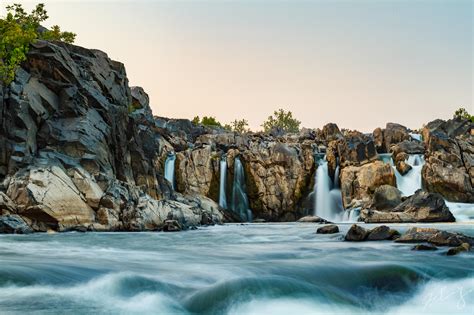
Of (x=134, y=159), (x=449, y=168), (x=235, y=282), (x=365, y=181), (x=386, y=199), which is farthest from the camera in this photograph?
(x=365, y=181)

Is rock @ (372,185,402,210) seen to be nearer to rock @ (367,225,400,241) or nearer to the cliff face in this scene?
the cliff face

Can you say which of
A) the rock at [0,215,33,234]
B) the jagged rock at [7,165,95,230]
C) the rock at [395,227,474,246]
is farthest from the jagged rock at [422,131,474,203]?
the rock at [0,215,33,234]

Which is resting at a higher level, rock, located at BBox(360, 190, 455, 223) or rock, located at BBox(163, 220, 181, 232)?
rock, located at BBox(360, 190, 455, 223)

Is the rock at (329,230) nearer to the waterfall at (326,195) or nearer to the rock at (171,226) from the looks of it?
the rock at (171,226)

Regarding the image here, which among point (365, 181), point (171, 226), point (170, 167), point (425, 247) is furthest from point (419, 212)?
point (170, 167)

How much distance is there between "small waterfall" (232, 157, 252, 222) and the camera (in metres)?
41.2

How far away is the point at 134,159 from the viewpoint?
35.2 meters

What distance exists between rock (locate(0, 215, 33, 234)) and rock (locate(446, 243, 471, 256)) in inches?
682

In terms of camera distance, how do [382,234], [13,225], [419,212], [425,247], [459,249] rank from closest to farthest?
[459,249] < [425,247] < [382,234] < [13,225] < [419,212]

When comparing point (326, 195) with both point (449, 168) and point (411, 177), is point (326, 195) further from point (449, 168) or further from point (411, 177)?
point (449, 168)

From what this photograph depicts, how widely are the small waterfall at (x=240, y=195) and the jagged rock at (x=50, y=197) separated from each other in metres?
19.1

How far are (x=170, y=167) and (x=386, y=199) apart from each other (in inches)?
773

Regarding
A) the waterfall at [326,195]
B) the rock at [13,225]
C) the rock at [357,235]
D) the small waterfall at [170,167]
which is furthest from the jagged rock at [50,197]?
the waterfall at [326,195]

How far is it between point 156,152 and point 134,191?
14.7 meters
